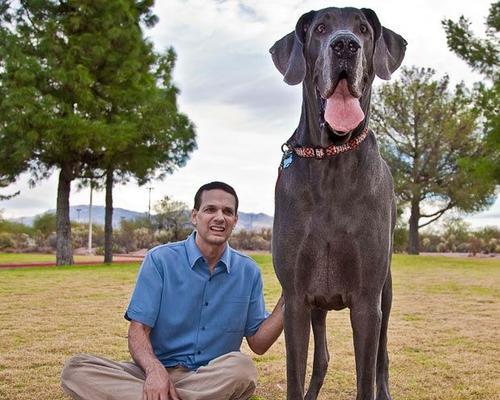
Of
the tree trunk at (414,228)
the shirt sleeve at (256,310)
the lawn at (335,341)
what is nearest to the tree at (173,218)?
the tree trunk at (414,228)

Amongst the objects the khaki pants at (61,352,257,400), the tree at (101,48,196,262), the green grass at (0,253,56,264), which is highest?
the tree at (101,48,196,262)

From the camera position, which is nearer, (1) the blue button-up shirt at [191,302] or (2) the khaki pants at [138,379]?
(2) the khaki pants at [138,379]

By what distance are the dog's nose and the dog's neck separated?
254mm

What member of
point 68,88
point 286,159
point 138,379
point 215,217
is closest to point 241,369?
point 138,379

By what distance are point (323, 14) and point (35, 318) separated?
7.28 m

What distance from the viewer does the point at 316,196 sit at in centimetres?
281

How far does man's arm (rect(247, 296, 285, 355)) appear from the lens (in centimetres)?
410

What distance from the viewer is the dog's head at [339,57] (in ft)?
8.51

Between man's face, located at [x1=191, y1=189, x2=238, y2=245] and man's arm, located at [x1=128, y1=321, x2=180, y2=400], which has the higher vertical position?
man's face, located at [x1=191, y1=189, x2=238, y2=245]

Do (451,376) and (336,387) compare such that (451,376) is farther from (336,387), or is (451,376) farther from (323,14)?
(323,14)

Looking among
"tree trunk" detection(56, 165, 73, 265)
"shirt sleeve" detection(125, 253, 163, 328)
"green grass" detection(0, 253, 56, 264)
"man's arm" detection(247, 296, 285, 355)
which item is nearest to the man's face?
"shirt sleeve" detection(125, 253, 163, 328)

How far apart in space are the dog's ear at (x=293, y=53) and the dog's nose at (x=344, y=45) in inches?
10.0

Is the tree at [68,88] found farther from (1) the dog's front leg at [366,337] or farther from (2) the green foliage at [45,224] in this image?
(1) the dog's front leg at [366,337]

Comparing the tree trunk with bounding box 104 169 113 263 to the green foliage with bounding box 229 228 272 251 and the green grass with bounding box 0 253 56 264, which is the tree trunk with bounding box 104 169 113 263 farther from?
the green foliage with bounding box 229 228 272 251
